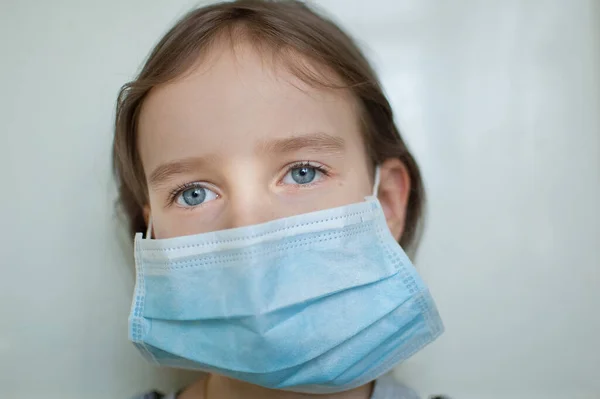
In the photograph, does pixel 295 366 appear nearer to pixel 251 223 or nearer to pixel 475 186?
pixel 251 223

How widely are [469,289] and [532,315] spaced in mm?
164

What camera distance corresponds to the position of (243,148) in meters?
0.90

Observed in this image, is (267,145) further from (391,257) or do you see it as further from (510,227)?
(510,227)

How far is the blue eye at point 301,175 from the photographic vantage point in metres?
0.95

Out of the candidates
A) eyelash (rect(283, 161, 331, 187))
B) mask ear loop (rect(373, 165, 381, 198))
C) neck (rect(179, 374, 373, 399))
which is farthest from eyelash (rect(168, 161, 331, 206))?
neck (rect(179, 374, 373, 399))

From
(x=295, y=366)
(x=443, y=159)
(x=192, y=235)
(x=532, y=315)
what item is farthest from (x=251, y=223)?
(x=532, y=315)

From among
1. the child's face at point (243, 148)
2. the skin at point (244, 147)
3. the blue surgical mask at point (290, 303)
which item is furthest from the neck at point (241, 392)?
the child's face at point (243, 148)

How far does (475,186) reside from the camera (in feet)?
4.29

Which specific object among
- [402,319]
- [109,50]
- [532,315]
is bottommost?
[532,315]

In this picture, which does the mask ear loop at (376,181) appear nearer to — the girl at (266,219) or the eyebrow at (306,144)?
the girl at (266,219)

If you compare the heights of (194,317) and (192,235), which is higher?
(192,235)

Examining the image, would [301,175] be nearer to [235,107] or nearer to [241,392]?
[235,107]

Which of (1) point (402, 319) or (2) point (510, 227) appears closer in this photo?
(1) point (402, 319)

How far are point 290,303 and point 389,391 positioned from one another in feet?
1.31
